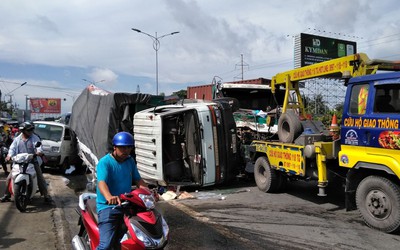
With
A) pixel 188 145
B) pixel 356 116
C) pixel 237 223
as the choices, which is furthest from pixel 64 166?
pixel 356 116

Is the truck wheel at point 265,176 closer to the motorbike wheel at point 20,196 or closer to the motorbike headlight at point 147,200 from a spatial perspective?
the motorbike wheel at point 20,196

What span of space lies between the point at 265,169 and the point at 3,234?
18.2 feet

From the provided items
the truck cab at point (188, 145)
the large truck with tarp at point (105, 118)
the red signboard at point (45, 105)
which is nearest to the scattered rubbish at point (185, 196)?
the truck cab at point (188, 145)

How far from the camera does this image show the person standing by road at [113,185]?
11.9ft

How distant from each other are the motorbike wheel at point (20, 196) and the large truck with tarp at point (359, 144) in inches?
200

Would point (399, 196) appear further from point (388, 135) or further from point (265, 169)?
point (265, 169)

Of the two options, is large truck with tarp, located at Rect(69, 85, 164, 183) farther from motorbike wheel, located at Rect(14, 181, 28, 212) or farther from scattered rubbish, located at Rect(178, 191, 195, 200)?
motorbike wheel, located at Rect(14, 181, 28, 212)

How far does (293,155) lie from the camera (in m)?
7.77

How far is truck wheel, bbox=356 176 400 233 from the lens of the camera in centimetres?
572

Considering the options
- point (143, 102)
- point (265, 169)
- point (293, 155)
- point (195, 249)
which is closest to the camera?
point (195, 249)

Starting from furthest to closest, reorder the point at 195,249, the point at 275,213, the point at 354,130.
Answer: the point at 275,213, the point at 354,130, the point at 195,249

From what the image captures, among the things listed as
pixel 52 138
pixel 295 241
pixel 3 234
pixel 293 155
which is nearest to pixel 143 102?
pixel 52 138

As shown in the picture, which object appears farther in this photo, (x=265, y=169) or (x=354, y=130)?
(x=265, y=169)

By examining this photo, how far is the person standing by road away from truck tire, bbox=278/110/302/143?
468cm
